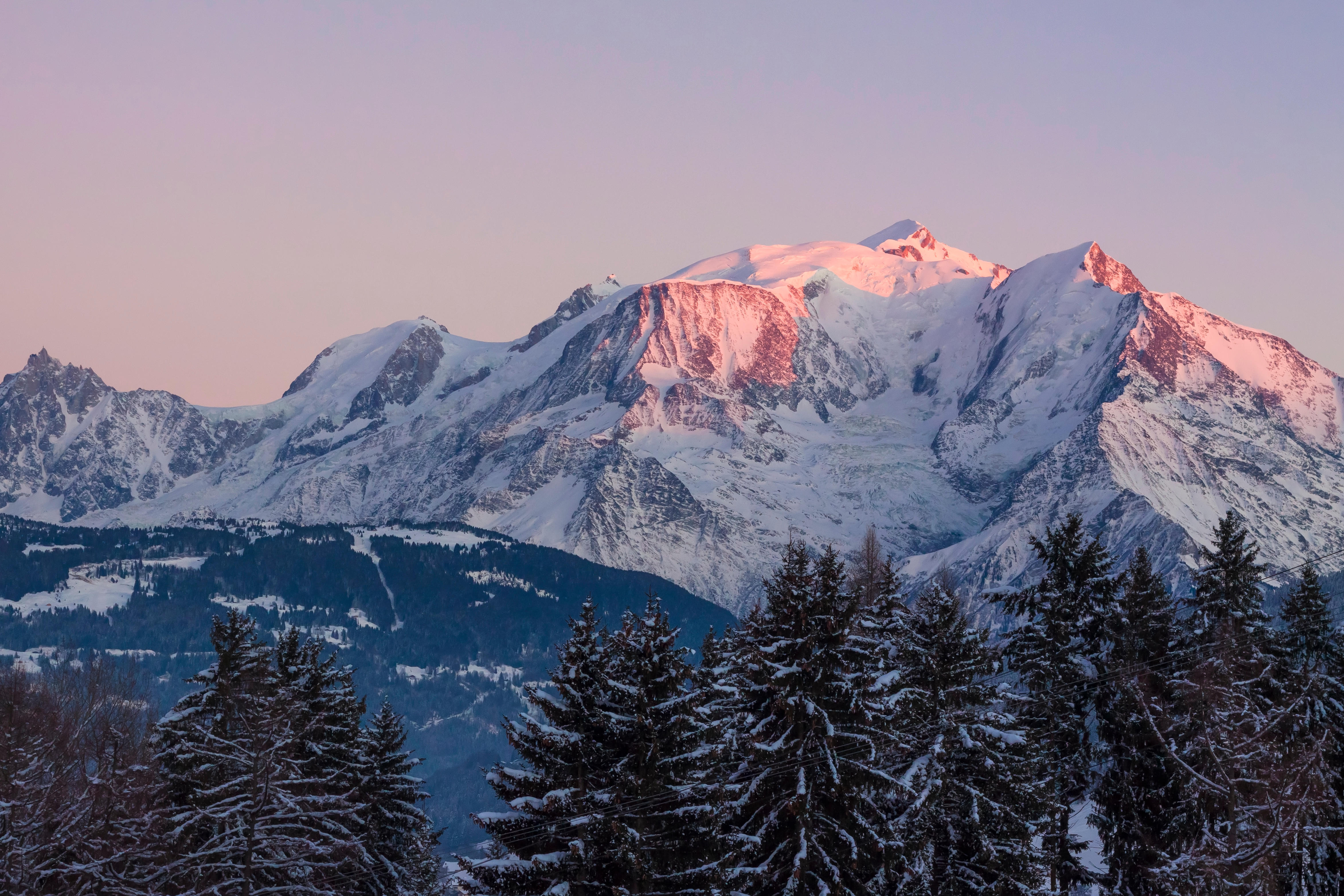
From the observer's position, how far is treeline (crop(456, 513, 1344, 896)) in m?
40.7

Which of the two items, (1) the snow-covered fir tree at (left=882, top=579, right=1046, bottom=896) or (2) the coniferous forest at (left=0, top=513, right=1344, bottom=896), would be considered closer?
(2) the coniferous forest at (left=0, top=513, right=1344, bottom=896)

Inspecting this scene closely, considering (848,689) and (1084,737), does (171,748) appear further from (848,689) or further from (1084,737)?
(1084,737)

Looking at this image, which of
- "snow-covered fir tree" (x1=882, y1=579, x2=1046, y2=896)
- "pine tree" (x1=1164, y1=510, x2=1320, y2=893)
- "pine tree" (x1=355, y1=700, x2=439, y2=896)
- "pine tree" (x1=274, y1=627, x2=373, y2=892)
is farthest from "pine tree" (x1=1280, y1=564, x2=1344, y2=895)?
"pine tree" (x1=355, y1=700, x2=439, y2=896)

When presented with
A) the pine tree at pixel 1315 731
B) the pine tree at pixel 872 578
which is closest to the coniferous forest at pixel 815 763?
the pine tree at pixel 1315 731

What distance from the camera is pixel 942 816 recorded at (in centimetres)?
4578

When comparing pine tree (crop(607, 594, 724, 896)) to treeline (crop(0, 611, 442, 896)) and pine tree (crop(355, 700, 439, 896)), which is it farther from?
pine tree (crop(355, 700, 439, 896))

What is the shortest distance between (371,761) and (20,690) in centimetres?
3729

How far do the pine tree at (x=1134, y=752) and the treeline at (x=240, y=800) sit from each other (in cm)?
2404

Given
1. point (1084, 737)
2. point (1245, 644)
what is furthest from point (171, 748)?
point (1245, 644)

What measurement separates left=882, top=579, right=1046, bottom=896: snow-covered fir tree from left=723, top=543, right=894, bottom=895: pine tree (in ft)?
8.33

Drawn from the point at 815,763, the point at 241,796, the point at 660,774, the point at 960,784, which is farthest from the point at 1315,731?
the point at 241,796

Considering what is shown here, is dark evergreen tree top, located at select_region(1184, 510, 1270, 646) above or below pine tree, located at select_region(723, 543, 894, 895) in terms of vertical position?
above

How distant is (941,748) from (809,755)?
5.89m

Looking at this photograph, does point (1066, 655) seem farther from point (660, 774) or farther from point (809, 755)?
point (660, 774)
